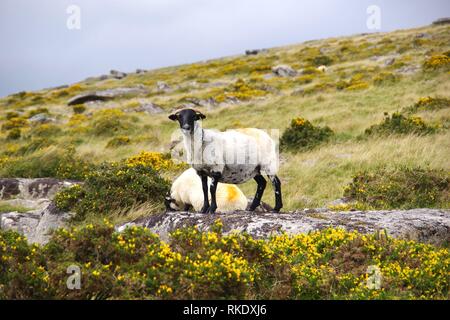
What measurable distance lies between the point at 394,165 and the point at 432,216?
5.69 m

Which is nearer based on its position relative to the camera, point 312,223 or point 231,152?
point 312,223

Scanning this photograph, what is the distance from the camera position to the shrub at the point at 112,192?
9.69 metres

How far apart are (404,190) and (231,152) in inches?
191

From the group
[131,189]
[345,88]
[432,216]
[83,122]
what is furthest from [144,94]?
[432,216]

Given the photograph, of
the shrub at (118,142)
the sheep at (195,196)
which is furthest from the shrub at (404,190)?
the shrub at (118,142)

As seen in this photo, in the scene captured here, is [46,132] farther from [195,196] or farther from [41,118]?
[195,196]

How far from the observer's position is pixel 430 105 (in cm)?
2005

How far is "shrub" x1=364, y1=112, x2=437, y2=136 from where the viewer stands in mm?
16484

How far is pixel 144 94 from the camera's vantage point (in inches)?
1769

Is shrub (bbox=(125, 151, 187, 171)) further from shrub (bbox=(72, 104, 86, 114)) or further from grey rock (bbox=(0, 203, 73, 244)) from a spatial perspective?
shrub (bbox=(72, 104, 86, 114))

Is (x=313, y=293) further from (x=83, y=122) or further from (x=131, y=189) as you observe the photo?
(x=83, y=122)

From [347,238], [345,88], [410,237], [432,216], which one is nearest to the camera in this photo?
[347,238]

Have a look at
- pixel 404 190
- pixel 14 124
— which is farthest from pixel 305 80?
pixel 404 190

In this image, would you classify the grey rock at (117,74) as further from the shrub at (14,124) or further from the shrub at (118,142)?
the shrub at (118,142)
